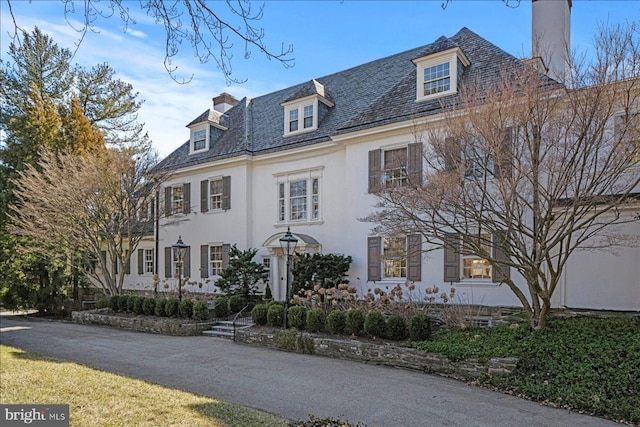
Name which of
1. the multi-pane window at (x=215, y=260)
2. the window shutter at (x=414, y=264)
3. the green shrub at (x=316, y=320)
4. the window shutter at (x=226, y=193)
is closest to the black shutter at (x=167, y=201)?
the multi-pane window at (x=215, y=260)

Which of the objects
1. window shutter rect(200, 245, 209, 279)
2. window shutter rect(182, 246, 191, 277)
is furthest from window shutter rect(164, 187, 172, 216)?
window shutter rect(200, 245, 209, 279)

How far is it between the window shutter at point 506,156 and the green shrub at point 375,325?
4.03 meters

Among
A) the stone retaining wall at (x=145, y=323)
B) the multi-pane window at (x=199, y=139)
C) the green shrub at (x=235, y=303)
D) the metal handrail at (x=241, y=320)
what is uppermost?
the multi-pane window at (x=199, y=139)

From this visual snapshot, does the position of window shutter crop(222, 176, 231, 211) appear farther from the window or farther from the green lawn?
the green lawn

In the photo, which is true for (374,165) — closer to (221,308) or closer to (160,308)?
(221,308)

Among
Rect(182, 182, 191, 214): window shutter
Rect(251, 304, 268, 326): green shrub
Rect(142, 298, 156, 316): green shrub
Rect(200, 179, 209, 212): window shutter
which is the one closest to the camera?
Rect(251, 304, 268, 326): green shrub

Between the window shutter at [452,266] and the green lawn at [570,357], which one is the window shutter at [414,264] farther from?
the green lawn at [570,357]

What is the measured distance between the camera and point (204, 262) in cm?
1864

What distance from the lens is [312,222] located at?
1598 cm

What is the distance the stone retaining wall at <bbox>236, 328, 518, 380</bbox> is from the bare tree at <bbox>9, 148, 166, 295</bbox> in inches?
356

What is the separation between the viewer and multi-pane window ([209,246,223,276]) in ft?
60.1

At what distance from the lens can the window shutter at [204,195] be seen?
19016 millimetres

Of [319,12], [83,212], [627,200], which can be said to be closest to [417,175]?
[627,200]

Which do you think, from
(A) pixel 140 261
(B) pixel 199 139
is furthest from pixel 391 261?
(A) pixel 140 261
